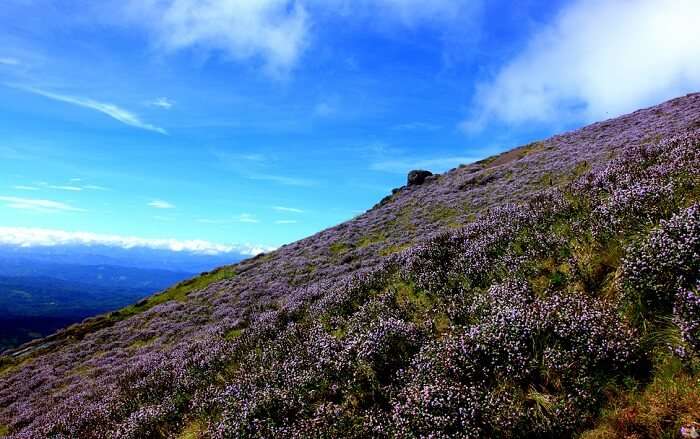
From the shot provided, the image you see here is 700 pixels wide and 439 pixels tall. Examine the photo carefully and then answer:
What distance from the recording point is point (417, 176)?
200 ft

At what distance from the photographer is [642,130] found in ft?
115

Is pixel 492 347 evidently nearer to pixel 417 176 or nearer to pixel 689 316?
pixel 689 316

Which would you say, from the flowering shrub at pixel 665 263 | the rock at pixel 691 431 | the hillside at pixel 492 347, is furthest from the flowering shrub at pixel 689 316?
the rock at pixel 691 431

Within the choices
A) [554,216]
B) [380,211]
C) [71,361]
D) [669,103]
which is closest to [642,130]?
[669,103]

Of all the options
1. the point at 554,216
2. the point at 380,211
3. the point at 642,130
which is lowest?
the point at 554,216

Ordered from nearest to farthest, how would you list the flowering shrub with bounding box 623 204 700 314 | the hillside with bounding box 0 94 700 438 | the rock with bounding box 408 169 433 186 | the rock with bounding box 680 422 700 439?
the rock with bounding box 680 422 700 439 → the hillside with bounding box 0 94 700 438 → the flowering shrub with bounding box 623 204 700 314 → the rock with bounding box 408 169 433 186

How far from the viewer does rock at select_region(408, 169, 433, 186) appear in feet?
197

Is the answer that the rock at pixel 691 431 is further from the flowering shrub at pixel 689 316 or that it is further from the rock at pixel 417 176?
the rock at pixel 417 176

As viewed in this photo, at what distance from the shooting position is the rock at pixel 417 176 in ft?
197

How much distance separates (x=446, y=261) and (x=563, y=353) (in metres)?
7.54

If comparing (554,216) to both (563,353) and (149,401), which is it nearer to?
(563,353)

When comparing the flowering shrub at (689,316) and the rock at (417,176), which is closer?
the flowering shrub at (689,316)

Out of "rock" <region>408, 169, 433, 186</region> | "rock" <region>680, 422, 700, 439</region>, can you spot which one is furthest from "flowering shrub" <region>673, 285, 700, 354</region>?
"rock" <region>408, 169, 433, 186</region>

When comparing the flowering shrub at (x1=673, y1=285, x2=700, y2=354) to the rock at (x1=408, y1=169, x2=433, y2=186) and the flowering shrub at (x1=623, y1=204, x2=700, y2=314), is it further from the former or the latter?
the rock at (x1=408, y1=169, x2=433, y2=186)
